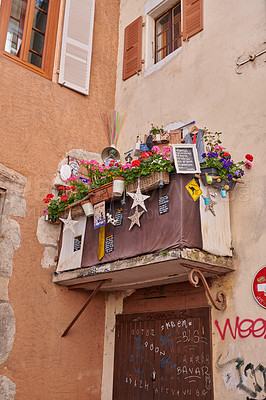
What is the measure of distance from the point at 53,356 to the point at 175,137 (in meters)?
3.75

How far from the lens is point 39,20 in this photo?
762cm

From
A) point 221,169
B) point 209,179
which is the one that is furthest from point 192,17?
point 209,179

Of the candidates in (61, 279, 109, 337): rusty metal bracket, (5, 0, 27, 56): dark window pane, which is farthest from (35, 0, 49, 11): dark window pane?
(61, 279, 109, 337): rusty metal bracket

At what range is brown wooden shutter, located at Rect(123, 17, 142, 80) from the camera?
7.92 meters

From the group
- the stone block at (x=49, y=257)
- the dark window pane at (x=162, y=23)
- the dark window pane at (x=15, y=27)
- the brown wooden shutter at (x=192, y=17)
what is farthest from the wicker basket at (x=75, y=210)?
the dark window pane at (x=162, y=23)

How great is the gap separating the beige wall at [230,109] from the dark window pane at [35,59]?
1.74 metres

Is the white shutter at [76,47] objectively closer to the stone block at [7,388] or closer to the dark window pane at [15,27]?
the dark window pane at [15,27]

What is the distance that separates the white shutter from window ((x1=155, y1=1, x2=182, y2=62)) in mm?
1312

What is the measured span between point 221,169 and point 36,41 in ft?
14.9

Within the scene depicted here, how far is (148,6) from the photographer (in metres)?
7.96

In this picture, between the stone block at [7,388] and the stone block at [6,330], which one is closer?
the stone block at [7,388]

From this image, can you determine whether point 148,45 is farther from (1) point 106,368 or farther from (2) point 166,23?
(1) point 106,368

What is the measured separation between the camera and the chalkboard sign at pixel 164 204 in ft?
16.5

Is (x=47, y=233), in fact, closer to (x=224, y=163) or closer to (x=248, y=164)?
(x=224, y=163)
